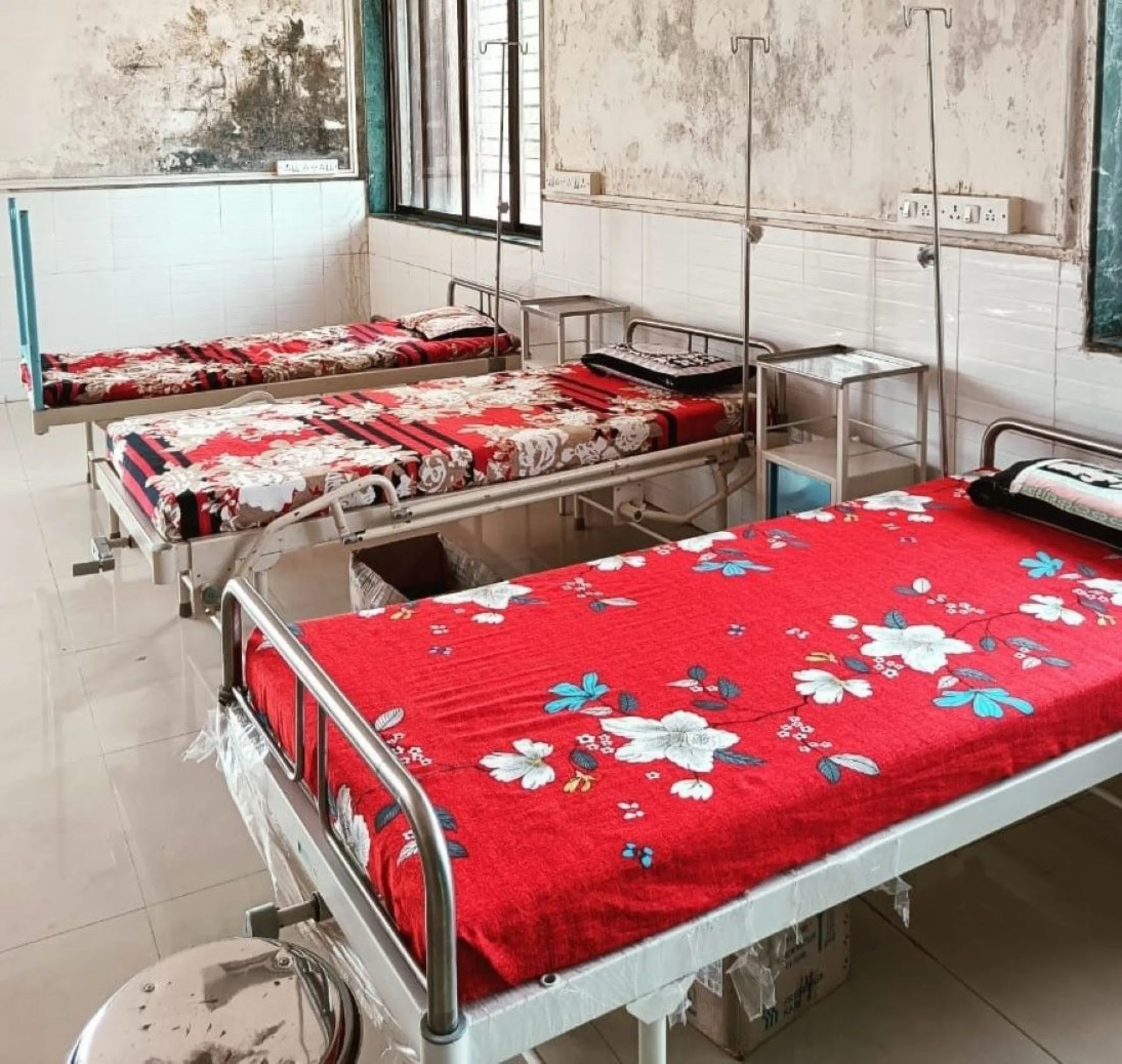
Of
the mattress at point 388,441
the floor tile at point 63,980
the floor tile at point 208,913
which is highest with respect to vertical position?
the mattress at point 388,441

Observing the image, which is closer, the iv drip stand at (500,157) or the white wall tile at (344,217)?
the iv drip stand at (500,157)

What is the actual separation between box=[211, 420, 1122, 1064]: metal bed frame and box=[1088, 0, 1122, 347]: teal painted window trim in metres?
1.33

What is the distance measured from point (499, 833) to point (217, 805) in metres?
1.45

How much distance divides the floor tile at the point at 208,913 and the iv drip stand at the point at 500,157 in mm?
3230

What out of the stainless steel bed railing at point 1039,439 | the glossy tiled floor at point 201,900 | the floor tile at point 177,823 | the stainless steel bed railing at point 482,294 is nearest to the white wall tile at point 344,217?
the stainless steel bed railing at point 482,294

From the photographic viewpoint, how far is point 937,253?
337 centimetres

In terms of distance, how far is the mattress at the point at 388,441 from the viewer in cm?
345

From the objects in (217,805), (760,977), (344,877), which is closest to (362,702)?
(344,877)

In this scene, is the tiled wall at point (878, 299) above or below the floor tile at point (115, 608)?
above

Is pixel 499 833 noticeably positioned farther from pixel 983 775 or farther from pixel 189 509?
pixel 189 509

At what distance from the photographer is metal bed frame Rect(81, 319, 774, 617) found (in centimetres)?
340

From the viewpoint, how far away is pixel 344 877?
1.90 metres

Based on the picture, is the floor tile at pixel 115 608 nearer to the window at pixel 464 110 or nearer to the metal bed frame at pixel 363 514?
the metal bed frame at pixel 363 514

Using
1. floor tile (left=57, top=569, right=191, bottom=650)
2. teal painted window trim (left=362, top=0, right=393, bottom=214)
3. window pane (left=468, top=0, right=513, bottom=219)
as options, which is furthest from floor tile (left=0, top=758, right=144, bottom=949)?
teal painted window trim (left=362, top=0, right=393, bottom=214)
